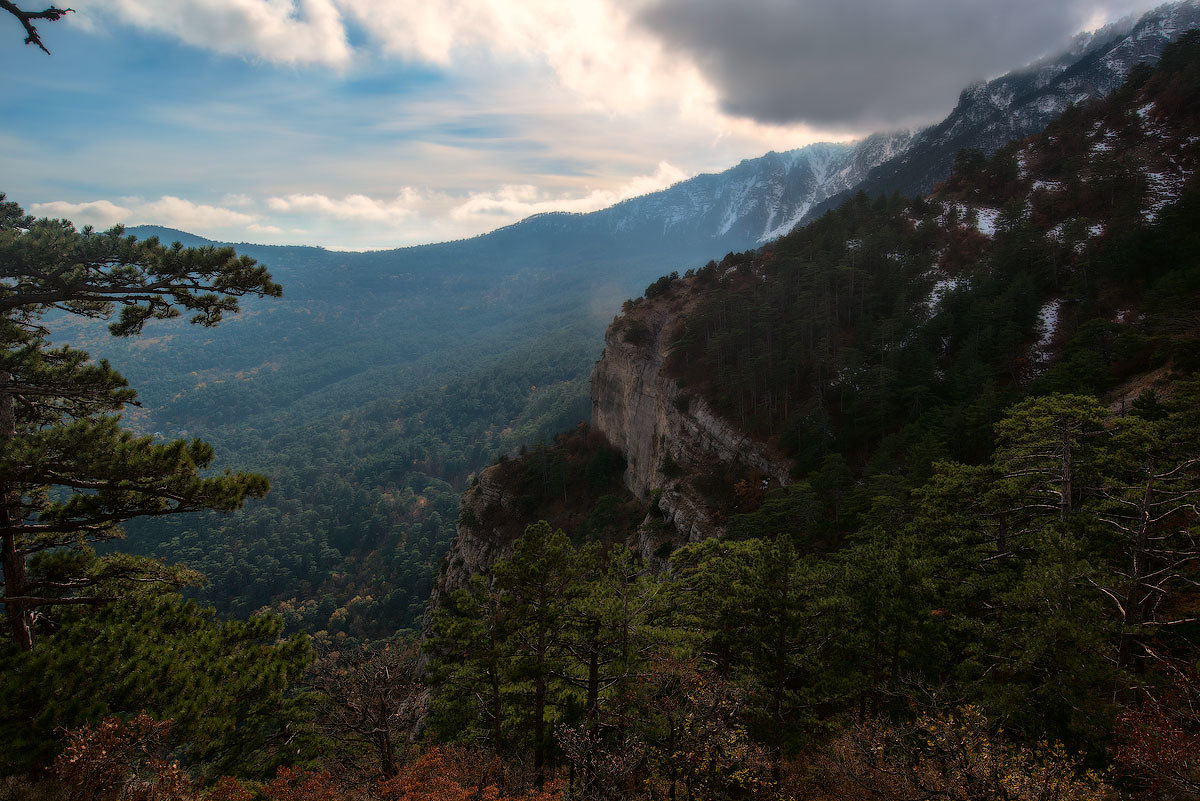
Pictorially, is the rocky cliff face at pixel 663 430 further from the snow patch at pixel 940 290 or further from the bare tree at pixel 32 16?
the bare tree at pixel 32 16

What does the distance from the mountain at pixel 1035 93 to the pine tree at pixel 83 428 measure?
114 metres

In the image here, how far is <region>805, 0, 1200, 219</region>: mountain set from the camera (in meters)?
112

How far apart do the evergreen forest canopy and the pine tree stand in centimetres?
6

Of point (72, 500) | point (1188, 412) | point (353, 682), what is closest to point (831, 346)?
point (1188, 412)

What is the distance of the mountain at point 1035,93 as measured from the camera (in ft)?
367

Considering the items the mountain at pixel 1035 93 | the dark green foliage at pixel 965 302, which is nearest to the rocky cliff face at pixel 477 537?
the dark green foliage at pixel 965 302

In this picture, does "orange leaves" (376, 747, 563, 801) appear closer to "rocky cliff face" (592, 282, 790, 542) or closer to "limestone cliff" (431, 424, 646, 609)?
"rocky cliff face" (592, 282, 790, 542)

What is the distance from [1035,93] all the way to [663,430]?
14460 cm

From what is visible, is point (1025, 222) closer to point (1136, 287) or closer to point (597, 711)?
point (1136, 287)

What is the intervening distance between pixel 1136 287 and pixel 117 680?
53191mm

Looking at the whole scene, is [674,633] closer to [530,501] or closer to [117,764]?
[117,764]

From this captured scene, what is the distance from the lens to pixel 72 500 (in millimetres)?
8758

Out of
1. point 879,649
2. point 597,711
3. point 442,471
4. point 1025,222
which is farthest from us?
point 442,471

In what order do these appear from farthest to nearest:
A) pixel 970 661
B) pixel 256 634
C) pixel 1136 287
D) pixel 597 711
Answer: pixel 1136 287, pixel 597 711, pixel 970 661, pixel 256 634
